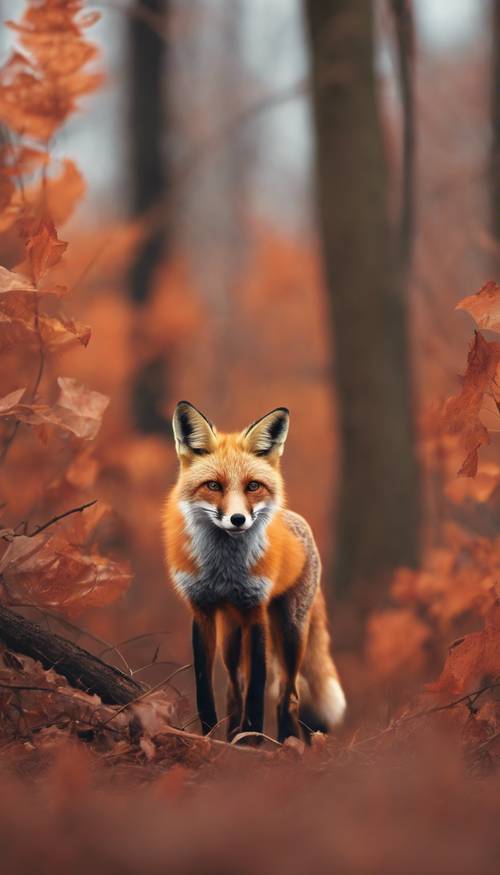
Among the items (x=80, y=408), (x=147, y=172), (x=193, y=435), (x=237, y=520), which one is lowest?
(x=237, y=520)

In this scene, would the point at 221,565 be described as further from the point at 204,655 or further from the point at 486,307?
the point at 486,307

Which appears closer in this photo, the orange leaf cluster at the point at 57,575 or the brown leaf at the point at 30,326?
the orange leaf cluster at the point at 57,575

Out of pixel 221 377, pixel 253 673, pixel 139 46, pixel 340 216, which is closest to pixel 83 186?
pixel 253 673

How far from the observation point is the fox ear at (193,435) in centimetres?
303

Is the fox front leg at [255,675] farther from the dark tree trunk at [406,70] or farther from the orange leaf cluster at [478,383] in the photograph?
the dark tree trunk at [406,70]

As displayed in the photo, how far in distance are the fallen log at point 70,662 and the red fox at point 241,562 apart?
452 mm

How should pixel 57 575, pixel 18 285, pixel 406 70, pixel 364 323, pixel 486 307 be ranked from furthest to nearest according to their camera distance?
pixel 364 323
pixel 406 70
pixel 18 285
pixel 57 575
pixel 486 307

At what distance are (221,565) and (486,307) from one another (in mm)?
1398

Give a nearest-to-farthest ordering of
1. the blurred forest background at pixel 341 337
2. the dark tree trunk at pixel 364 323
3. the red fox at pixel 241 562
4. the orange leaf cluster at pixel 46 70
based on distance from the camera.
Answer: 1. the red fox at pixel 241 562
2. the orange leaf cluster at pixel 46 70
3. the blurred forest background at pixel 341 337
4. the dark tree trunk at pixel 364 323

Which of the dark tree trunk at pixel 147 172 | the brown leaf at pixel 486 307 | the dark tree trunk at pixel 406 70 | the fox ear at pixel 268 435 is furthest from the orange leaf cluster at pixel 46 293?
the dark tree trunk at pixel 147 172

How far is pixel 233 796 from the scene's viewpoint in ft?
8.64

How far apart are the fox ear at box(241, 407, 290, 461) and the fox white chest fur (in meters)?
Answer: 0.19

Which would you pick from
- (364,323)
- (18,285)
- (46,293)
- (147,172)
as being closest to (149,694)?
(18,285)

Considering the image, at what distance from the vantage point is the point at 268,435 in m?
3.03
